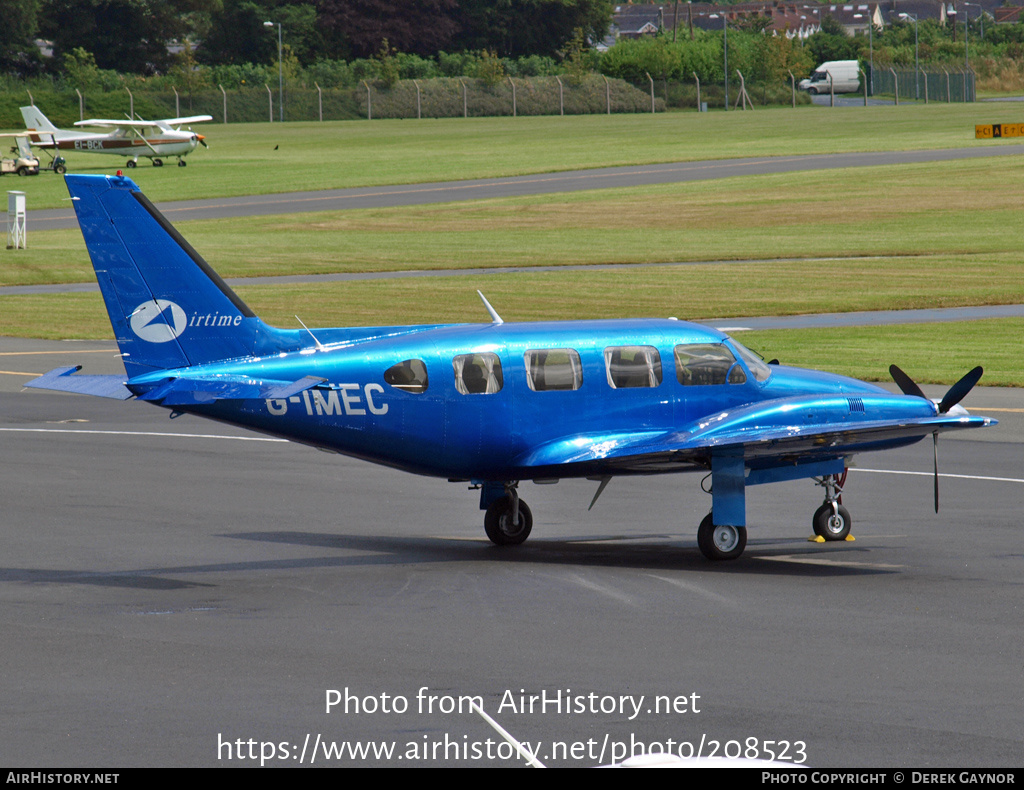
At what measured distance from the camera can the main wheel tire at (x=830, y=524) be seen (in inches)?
720

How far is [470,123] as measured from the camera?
145375mm

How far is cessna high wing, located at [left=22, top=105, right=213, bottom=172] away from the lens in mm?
98750

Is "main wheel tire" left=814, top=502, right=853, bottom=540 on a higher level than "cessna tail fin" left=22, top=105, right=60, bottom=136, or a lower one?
lower

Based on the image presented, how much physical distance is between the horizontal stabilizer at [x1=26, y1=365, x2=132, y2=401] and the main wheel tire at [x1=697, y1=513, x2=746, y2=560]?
7127 millimetres

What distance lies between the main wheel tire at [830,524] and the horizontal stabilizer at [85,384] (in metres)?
8.87

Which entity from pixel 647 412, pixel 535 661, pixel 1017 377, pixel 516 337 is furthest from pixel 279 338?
pixel 1017 377

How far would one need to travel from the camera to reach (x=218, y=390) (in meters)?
16.4

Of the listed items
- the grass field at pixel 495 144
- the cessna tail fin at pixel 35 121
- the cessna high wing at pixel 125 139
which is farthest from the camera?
the cessna high wing at pixel 125 139

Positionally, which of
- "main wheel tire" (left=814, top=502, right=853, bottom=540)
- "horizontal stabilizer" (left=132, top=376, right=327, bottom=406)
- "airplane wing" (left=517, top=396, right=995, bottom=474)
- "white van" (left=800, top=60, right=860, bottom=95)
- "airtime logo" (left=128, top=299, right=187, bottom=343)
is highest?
"white van" (left=800, top=60, right=860, bottom=95)

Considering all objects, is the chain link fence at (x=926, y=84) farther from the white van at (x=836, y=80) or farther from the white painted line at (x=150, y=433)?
the white painted line at (x=150, y=433)

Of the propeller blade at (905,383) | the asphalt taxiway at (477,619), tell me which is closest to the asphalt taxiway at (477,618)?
the asphalt taxiway at (477,619)

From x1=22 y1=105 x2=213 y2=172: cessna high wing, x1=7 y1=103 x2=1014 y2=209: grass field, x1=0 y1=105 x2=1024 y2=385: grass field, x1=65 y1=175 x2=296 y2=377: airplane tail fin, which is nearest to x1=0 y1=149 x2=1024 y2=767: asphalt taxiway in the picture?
x1=65 y1=175 x2=296 y2=377: airplane tail fin

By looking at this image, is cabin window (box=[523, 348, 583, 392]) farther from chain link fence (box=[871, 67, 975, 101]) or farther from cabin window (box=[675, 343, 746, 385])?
chain link fence (box=[871, 67, 975, 101])

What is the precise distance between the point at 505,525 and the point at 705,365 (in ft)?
10.8
